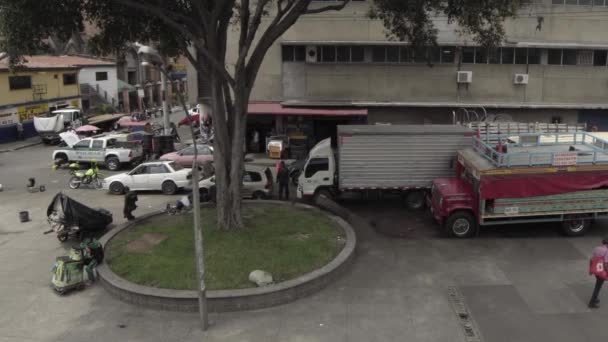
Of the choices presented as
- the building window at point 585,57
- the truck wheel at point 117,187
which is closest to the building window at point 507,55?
the building window at point 585,57

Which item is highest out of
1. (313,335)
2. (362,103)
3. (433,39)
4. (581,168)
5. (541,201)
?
(433,39)

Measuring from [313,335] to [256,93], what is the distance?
2088 centimetres

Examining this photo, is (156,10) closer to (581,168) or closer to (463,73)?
(581,168)

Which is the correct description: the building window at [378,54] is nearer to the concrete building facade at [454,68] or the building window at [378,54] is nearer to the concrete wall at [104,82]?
the concrete building facade at [454,68]

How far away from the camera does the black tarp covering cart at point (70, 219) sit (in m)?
15.1

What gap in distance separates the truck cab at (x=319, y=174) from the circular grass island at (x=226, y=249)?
2518mm

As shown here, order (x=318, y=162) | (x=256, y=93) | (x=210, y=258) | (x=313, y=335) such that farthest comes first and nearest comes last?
(x=256, y=93)
(x=318, y=162)
(x=210, y=258)
(x=313, y=335)

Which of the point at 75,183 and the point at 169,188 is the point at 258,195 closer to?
the point at 169,188

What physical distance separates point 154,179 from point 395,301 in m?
13.5

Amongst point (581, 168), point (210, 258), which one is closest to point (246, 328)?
point (210, 258)

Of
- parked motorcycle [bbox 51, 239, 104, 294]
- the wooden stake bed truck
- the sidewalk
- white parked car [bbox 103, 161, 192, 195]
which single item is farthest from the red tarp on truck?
the sidewalk

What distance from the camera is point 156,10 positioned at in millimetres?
13453

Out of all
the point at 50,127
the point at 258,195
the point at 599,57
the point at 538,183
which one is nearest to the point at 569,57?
the point at 599,57

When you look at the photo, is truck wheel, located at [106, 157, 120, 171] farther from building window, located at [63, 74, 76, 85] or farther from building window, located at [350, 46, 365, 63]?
building window, located at [63, 74, 76, 85]
